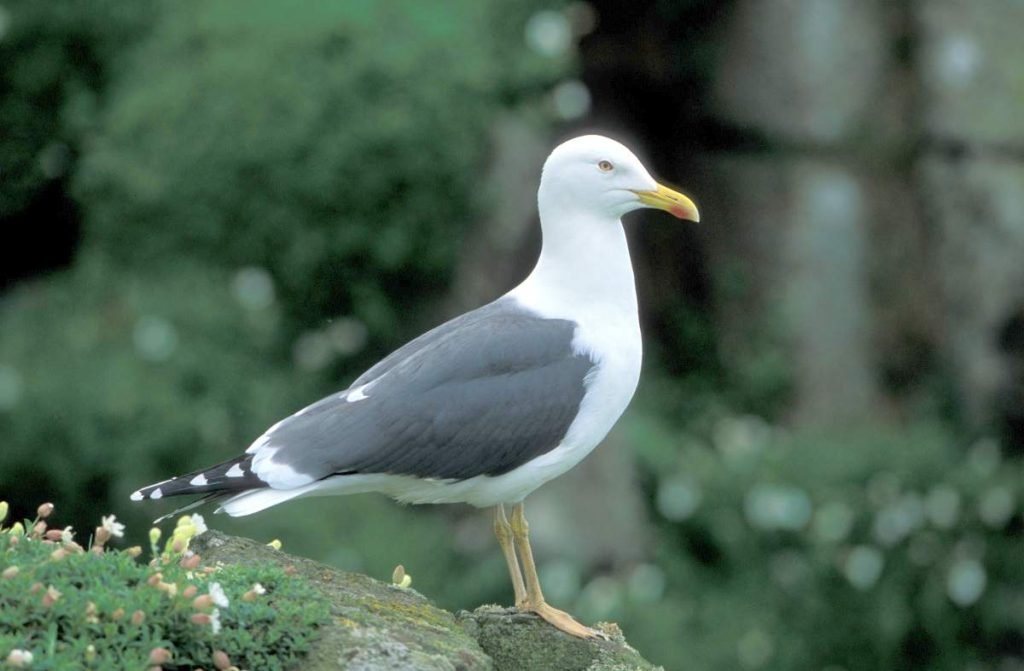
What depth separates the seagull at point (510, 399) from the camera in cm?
507

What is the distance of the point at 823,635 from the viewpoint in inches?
387

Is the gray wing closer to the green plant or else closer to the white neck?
the white neck

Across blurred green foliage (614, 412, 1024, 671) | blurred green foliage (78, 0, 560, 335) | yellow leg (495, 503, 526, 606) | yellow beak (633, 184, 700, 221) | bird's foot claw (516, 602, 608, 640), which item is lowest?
blurred green foliage (614, 412, 1024, 671)

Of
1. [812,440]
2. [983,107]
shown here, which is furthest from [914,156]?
[812,440]

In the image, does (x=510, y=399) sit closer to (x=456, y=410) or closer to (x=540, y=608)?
(x=456, y=410)

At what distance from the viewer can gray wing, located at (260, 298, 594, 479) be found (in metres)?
5.11

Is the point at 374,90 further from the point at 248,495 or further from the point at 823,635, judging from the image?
the point at 248,495

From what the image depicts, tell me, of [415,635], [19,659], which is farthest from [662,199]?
[19,659]

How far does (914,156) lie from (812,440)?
2.00m

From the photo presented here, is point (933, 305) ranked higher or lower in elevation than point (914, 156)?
lower

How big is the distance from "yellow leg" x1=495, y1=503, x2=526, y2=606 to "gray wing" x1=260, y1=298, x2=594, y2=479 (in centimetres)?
30

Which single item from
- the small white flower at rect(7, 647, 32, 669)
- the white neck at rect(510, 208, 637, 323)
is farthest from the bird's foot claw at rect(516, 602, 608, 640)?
the small white flower at rect(7, 647, 32, 669)

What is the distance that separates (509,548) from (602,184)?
1.16m

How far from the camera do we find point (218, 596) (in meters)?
4.12
